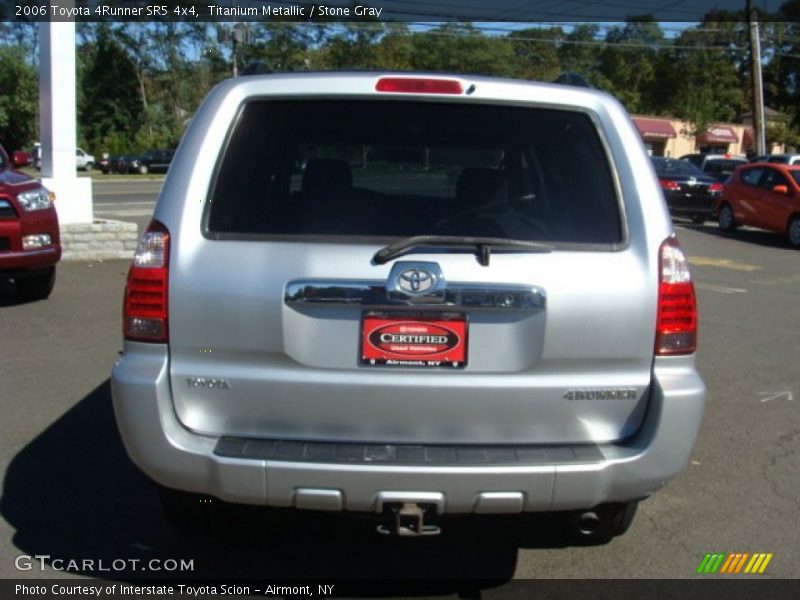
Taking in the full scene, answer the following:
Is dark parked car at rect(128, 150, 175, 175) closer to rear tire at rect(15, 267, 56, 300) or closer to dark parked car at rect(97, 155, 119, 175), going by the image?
dark parked car at rect(97, 155, 119, 175)

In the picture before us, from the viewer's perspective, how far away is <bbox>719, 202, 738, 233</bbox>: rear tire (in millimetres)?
19625

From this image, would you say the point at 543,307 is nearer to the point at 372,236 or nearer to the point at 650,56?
the point at 372,236

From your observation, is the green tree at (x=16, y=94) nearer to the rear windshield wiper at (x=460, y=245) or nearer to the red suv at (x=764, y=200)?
the red suv at (x=764, y=200)

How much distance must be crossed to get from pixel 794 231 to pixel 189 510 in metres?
16.2

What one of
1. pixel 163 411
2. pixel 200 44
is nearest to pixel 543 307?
pixel 163 411

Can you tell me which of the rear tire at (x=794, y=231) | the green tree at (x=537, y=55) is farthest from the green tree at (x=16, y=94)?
the rear tire at (x=794, y=231)

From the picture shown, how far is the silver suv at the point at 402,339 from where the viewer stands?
10.2 ft

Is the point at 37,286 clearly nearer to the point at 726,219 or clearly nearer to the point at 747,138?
the point at 726,219

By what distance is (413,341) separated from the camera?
3.15 meters

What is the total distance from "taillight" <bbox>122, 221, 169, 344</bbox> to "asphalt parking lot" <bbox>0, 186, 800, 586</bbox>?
110cm

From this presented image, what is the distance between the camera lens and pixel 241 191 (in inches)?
131

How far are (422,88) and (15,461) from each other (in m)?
3.12

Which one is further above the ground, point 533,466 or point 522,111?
point 522,111

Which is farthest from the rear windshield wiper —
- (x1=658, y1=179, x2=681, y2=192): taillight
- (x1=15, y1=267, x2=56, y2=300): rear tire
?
(x1=658, y1=179, x2=681, y2=192): taillight
